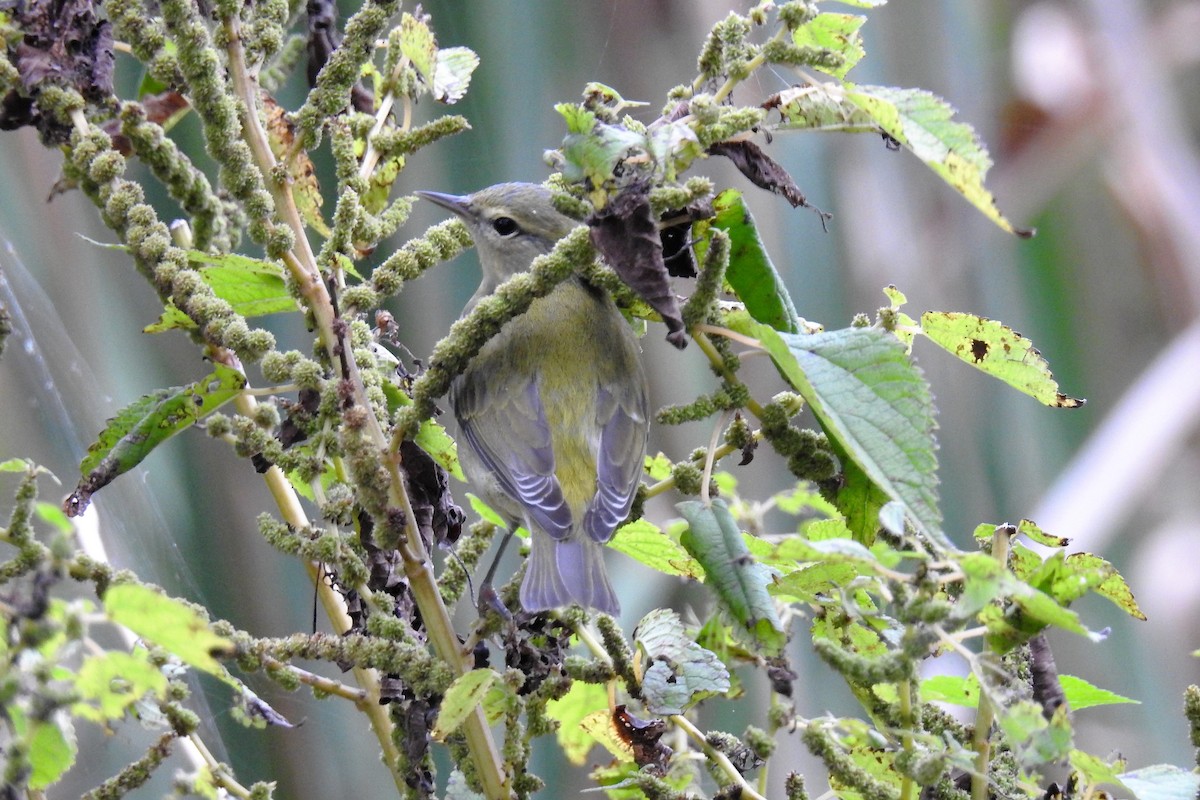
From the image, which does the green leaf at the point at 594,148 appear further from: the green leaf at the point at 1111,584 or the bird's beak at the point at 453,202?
the bird's beak at the point at 453,202

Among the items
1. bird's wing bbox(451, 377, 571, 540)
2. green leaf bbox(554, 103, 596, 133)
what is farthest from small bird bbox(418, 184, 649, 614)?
green leaf bbox(554, 103, 596, 133)

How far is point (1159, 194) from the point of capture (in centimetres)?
355

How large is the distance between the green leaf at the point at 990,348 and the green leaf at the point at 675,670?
0.29 metres

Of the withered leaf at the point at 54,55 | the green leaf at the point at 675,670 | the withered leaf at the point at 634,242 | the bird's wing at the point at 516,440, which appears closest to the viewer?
the withered leaf at the point at 634,242

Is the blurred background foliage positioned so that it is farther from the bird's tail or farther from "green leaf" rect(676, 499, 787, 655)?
"green leaf" rect(676, 499, 787, 655)

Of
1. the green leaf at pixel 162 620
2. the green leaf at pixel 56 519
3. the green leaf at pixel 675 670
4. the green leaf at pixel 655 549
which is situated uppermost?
the green leaf at pixel 56 519

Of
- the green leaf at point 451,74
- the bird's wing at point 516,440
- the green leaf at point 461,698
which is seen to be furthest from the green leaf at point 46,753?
the bird's wing at point 516,440

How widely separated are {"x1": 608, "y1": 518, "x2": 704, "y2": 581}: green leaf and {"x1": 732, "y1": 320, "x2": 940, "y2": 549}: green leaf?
0.94 feet

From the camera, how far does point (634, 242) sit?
673mm

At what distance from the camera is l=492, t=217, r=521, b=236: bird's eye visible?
1752 mm

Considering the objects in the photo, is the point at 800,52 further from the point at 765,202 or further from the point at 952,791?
the point at 765,202

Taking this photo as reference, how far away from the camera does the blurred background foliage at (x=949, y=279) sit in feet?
9.23

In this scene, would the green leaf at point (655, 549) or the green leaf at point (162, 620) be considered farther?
the green leaf at point (655, 549)

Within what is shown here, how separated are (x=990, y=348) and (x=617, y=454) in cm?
58
